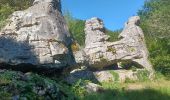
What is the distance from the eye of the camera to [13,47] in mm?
18344

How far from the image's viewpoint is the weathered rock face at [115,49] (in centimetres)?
3059

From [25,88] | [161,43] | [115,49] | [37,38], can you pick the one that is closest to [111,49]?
[115,49]

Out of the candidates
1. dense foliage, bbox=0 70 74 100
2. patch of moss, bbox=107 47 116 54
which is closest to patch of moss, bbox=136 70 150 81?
patch of moss, bbox=107 47 116 54

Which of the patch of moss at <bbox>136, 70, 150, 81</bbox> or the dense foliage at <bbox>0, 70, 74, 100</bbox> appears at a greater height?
the patch of moss at <bbox>136, 70, 150, 81</bbox>

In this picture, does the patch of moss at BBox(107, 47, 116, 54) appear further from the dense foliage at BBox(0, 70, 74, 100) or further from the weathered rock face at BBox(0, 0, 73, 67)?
the dense foliage at BBox(0, 70, 74, 100)

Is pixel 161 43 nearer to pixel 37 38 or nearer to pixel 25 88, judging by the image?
pixel 37 38

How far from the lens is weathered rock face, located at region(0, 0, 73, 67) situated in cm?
1784

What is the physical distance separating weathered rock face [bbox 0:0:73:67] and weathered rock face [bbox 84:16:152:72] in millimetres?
9567

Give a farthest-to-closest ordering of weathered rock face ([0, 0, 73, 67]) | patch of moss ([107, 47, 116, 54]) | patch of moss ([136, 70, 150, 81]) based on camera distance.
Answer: patch of moss ([107, 47, 116, 54]) → patch of moss ([136, 70, 150, 81]) → weathered rock face ([0, 0, 73, 67])

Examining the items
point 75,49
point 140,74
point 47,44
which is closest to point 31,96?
point 47,44

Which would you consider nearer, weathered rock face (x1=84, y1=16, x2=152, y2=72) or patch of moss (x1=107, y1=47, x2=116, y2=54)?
weathered rock face (x1=84, y1=16, x2=152, y2=72)

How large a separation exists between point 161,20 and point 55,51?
20.2 meters

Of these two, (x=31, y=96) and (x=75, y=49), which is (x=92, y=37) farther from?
(x=31, y=96)

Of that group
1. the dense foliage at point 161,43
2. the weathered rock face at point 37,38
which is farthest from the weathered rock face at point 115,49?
the weathered rock face at point 37,38
